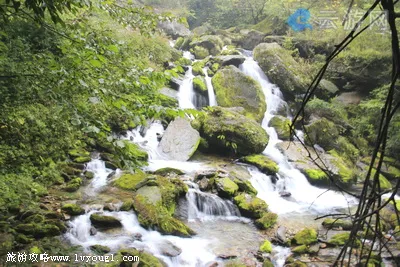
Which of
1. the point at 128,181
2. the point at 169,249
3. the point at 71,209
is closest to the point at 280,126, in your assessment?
the point at 128,181

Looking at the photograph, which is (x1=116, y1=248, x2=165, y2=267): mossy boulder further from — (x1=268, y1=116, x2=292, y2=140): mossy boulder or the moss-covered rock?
(x1=268, y1=116, x2=292, y2=140): mossy boulder

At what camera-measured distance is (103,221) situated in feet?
18.1

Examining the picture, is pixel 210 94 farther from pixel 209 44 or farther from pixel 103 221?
pixel 103 221

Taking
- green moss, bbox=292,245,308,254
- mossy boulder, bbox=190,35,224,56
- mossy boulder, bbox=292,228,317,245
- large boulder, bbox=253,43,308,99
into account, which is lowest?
green moss, bbox=292,245,308,254

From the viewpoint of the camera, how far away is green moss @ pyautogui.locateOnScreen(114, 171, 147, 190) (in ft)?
23.2

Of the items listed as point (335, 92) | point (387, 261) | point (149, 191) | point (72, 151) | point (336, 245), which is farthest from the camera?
point (335, 92)

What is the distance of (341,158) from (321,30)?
8695mm

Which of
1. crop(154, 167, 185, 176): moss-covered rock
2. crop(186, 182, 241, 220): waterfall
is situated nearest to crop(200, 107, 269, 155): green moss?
crop(154, 167, 185, 176): moss-covered rock

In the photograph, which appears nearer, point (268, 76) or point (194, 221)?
point (194, 221)

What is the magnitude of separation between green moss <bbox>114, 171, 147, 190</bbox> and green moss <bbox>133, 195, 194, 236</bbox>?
31.3 inches

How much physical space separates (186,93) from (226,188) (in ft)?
23.1

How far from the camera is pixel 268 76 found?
1603cm

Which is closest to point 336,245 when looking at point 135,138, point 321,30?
point 135,138

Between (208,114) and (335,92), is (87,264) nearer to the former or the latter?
(208,114)
